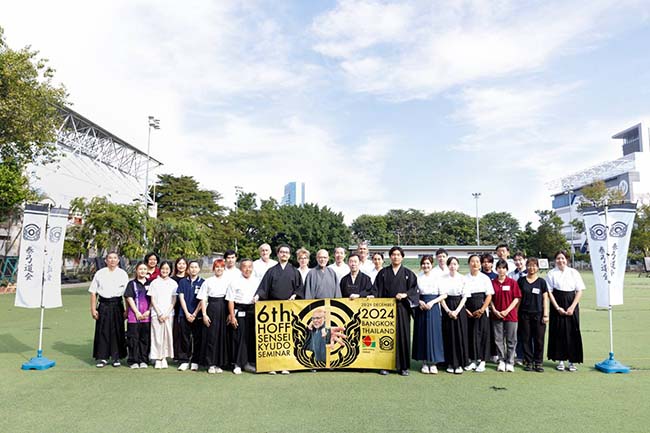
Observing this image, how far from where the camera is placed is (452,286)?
614 cm

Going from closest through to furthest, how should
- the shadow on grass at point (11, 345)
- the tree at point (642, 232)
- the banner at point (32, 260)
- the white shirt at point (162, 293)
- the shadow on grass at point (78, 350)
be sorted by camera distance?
the white shirt at point (162, 293) < the banner at point (32, 260) < the shadow on grass at point (78, 350) < the shadow on grass at point (11, 345) < the tree at point (642, 232)

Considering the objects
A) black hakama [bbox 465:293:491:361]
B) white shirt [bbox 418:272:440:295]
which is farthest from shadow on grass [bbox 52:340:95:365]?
black hakama [bbox 465:293:491:361]

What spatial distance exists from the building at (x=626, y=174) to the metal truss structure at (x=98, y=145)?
163 ft

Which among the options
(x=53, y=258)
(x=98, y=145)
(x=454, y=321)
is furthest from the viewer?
(x=98, y=145)

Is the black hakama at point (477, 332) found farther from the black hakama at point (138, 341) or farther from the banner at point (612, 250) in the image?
the black hakama at point (138, 341)

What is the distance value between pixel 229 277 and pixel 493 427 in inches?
144

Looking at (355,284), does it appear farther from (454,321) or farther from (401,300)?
(454,321)

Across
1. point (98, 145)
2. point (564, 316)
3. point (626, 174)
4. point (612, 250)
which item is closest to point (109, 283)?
point (564, 316)

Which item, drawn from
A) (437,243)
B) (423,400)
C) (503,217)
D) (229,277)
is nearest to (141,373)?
(229,277)

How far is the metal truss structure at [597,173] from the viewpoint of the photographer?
218 ft

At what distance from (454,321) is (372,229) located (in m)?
56.7

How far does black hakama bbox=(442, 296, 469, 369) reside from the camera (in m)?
6.00

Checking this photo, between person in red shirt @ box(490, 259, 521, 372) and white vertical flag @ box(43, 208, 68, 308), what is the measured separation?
241 inches

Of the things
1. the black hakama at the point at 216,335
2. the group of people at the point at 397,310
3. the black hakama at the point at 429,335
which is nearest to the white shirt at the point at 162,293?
the group of people at the point at 397,310
